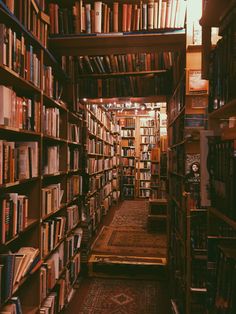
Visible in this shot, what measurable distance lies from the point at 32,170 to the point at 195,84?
1392 mm

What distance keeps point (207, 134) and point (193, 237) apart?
3.89ft

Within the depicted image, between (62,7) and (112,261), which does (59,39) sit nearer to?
(62,7)

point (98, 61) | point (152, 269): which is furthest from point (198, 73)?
point (152, 269)

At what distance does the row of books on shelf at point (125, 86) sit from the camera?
3709mm

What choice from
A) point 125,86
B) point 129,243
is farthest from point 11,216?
point 129,243

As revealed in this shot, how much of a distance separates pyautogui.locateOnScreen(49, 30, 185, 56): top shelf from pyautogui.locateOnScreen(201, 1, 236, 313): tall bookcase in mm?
1110

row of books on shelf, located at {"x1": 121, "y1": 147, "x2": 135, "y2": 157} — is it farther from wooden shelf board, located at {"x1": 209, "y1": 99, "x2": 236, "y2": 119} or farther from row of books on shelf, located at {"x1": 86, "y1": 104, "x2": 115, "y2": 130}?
wooden shelf board, located at {"x1": 209, "y1": 99, "x2": 236, "y2": 119}

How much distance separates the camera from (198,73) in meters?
2.30

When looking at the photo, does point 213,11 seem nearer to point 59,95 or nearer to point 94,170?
point 59,95

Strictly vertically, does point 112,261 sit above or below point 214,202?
below

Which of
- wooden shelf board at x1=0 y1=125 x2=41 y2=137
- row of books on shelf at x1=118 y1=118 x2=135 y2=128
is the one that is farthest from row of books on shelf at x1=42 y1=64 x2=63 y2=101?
row of books on shelf at x1=118 y1=118 x2=135 y2=128

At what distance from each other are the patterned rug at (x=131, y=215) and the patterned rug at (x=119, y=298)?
2339 millimetres

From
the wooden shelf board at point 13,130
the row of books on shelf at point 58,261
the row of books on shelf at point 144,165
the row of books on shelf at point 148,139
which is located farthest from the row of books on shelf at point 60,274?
the row of books on shelf at point 148,139

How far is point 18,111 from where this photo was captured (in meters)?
1.79
